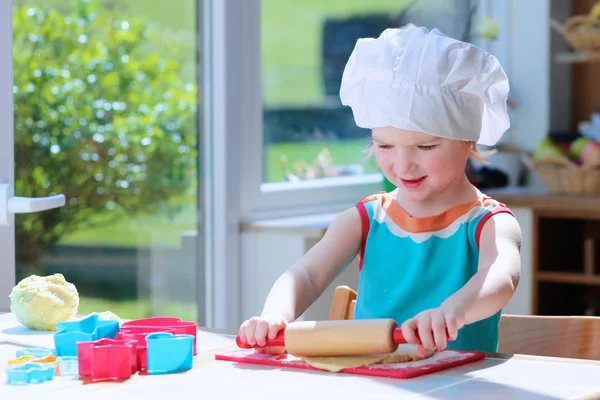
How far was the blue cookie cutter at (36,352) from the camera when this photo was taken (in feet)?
3.65

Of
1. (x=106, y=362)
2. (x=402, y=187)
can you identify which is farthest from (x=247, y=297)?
(x=106, y=362)

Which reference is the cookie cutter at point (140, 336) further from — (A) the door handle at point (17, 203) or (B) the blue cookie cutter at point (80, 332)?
(A) the door handle at point (17, 203)

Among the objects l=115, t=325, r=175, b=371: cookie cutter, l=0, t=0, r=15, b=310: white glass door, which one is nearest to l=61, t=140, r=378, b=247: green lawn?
l=0, t=0, r=15, b=310: white glass door

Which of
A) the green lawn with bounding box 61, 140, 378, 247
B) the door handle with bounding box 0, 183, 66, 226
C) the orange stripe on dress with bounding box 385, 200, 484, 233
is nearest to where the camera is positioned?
the orange stripe on dress with bounding box 385, 200, 484, 233

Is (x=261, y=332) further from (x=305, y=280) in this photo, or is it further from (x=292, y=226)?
(x=292, y=226)

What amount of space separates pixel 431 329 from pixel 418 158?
1.12 feet

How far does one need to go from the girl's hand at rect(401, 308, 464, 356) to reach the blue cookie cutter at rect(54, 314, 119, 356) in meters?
0.35

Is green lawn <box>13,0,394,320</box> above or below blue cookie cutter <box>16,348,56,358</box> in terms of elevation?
above

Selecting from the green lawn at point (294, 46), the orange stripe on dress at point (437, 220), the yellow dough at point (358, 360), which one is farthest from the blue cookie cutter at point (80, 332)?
the green lawn at point (294, 46)

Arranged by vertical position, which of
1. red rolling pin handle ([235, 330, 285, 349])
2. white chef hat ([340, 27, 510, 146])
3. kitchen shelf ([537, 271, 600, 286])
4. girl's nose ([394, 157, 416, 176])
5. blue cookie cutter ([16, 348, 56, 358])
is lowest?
kitchen shelf ([537, 271, 600, 286])

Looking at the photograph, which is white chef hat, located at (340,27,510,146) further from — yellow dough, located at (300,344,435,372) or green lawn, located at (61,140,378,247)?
green lawn, located at (61,140,378,247)

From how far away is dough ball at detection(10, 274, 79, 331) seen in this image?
128 cm

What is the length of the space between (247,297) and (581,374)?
1.58 metres

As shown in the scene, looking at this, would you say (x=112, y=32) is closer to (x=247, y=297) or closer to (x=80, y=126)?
(x=80, y=126)
